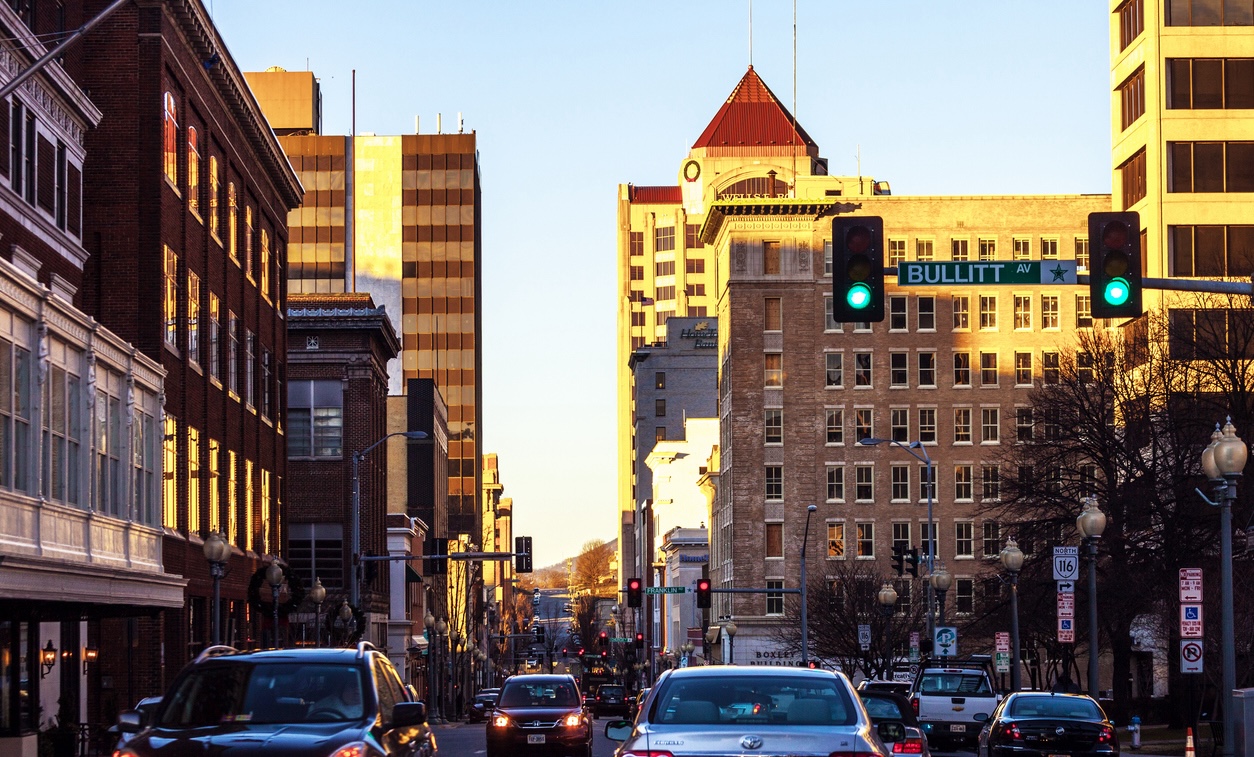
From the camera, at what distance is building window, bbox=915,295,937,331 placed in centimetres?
11112

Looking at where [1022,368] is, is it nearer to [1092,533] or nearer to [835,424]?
[835,424]

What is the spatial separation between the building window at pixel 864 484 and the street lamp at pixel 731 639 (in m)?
10.8

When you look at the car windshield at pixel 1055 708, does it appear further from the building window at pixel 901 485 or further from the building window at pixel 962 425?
the building window at pixel 962 425

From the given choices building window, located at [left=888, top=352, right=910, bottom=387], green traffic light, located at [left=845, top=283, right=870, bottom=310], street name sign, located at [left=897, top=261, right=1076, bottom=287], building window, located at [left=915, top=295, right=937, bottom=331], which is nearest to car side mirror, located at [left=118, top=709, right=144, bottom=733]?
green traffic light, located at [left=845, top=283, right=870, bottom=310]

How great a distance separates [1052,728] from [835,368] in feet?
279

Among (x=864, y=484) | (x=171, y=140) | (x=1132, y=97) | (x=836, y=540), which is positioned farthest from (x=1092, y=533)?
(x=864, y=484)

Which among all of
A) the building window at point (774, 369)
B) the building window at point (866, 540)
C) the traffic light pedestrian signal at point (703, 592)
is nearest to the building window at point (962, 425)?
the building window at point (866, 540)

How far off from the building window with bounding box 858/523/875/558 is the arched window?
228 ft

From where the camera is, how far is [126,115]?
143 feet

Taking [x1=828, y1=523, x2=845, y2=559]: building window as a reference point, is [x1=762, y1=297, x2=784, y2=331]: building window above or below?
above

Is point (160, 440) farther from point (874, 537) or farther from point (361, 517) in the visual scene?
point (874, 537)

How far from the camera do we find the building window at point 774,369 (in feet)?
364

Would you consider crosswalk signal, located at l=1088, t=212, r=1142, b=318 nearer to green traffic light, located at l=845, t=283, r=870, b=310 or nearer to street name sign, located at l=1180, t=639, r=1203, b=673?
green traffic light, located at l=845, t=283, r=870, b=310

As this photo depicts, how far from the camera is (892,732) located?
15.8 metres
